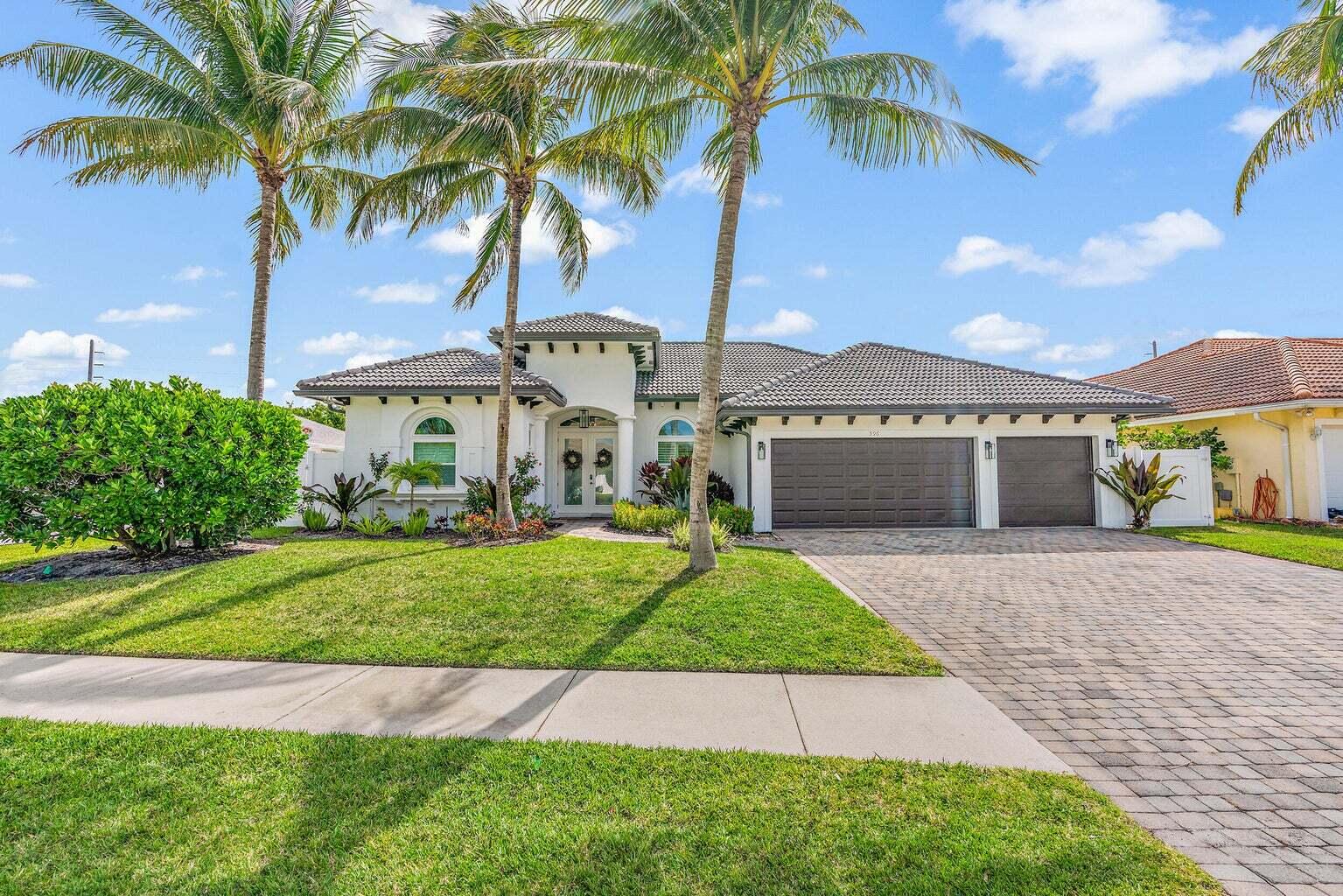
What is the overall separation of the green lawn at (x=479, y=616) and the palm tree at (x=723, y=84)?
63.3 inches

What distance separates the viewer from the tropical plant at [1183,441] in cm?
1639

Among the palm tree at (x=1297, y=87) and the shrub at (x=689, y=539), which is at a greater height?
the palm tree at (x=1297, y=87)

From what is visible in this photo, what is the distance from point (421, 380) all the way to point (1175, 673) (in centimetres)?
1402

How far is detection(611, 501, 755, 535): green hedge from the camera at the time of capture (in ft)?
43.0

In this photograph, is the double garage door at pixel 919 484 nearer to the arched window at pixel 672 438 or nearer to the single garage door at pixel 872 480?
the single garage door at pixel 872 480

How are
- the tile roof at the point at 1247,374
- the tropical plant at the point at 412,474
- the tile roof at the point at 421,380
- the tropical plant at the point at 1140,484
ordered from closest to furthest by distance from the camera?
the tropical plant at the point at 412,474 → the tile roof at the point at 421,380 → the tropical plant at the point at 1140,484 → the tile roof at the point at 1247,374

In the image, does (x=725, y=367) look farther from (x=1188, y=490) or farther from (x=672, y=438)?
(x=1188, y=490)

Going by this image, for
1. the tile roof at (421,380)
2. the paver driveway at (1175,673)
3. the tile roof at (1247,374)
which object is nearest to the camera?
the paver driveway at (1175,673)

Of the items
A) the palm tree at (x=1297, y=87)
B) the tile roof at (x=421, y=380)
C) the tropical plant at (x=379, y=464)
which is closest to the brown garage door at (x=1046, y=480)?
the palm tree at (x=1297, y=87)

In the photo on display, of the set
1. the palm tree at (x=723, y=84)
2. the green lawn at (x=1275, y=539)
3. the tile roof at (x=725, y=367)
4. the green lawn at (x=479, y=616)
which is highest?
the palm tree at (x=723, y=84)

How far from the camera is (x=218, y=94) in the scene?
11.7m

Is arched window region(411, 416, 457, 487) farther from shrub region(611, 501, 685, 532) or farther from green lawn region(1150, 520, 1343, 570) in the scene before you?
green lawn region(1150, 520, 1343, 570)

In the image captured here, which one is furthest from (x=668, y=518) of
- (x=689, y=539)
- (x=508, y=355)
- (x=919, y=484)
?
(x=919, y=484)

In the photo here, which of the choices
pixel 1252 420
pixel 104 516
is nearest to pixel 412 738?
pixel 104 516
